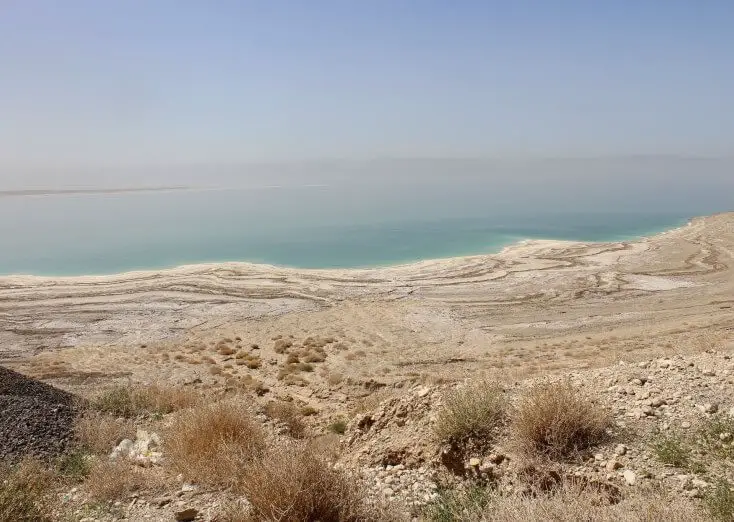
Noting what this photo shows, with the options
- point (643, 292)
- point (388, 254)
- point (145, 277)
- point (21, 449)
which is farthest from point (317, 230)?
point (21, 449)

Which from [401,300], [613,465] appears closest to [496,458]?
[613,465]

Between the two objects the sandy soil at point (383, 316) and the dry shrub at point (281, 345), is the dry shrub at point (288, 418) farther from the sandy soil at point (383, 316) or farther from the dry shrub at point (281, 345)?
the dry shrub at point (281, 345)

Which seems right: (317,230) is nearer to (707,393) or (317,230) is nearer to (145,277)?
(145,277)

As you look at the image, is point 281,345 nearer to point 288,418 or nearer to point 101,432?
point 288,418

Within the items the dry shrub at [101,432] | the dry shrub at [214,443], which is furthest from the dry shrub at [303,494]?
the dry shrub at [101,432]

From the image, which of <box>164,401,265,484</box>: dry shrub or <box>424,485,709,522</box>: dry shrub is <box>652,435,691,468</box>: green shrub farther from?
<box>164,401,265,484</box>: dry shrub

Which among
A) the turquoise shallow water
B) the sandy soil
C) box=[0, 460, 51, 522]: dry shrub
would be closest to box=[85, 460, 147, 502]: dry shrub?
box=[0, 460, 51, 522]: dry shrub
